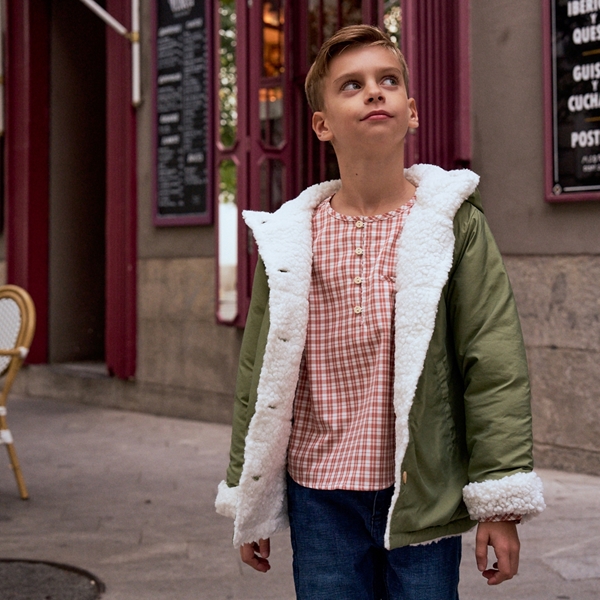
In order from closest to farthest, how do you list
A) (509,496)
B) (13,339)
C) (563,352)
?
(509,496)
(13,339)
(563,352)

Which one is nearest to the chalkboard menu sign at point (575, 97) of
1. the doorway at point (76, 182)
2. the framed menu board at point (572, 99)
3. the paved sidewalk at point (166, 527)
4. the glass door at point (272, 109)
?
the framed menu board at point (572, 99)

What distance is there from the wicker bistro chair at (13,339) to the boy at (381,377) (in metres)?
3.20

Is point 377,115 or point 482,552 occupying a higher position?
point 377,115

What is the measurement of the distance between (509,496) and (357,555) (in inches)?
13.8

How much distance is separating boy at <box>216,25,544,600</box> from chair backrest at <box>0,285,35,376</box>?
3294 millimetres

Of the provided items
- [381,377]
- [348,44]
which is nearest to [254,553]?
[381,377]

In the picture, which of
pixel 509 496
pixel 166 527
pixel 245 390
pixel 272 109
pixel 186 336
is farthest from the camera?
pixel 186 336

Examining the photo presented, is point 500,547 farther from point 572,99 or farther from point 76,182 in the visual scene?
point 76,182

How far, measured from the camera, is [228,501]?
2045 millimetres

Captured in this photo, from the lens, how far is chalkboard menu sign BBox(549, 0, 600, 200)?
5.18 meters

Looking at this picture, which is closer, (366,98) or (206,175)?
(366,98)

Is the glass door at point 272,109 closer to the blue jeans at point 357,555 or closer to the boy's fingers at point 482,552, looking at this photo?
the blue jeans at point 357,555

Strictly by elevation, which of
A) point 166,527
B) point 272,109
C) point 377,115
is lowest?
point 166,527

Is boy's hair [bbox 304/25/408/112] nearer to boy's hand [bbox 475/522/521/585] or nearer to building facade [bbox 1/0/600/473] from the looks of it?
boy's hand [bbox 475/522/521/585]
